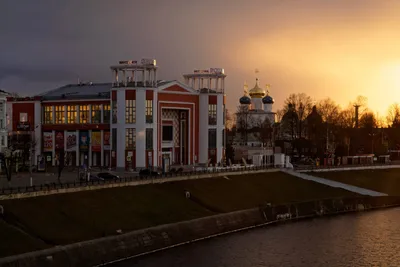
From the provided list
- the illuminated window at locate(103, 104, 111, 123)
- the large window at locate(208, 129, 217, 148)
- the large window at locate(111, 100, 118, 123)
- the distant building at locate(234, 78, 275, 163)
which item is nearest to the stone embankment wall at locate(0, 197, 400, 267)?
the large window at locate(208, 129, 217, 148)

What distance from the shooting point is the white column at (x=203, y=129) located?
354ft

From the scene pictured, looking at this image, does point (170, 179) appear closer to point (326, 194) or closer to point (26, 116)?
point (326, 194)

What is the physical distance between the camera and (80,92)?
10781 centimetres

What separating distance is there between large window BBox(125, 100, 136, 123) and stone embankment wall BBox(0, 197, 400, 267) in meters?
30.7

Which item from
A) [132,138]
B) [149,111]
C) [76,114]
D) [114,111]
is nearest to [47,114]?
[76,114]

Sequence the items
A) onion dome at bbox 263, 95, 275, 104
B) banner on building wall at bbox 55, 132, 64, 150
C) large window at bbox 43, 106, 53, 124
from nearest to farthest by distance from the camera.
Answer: banner on building wall at bbox 55, 132, 64, 150, large window at bbox 43, 106, 53, 124, onion dome at bbox 263, 95, 275, 104

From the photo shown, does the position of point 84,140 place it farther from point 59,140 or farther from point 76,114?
point 59,140

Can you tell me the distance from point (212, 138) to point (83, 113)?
67.9ft

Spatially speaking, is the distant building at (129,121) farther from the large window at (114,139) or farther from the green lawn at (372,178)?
the green lawn at (372,178)

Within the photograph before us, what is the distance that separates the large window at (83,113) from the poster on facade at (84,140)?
6.48ft

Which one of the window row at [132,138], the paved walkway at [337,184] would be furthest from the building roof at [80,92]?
the paved walkway at [337,184]

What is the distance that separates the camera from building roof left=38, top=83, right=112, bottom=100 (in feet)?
338

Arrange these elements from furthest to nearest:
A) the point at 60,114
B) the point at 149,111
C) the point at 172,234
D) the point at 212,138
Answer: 1. the point at 212,138
2. the point at 60,114
3. the point at 149,111
4. the point at 172,234

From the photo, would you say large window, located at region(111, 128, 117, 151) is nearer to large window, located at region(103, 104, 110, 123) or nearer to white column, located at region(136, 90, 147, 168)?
large window, located at region(103, 104, 110, 123)
